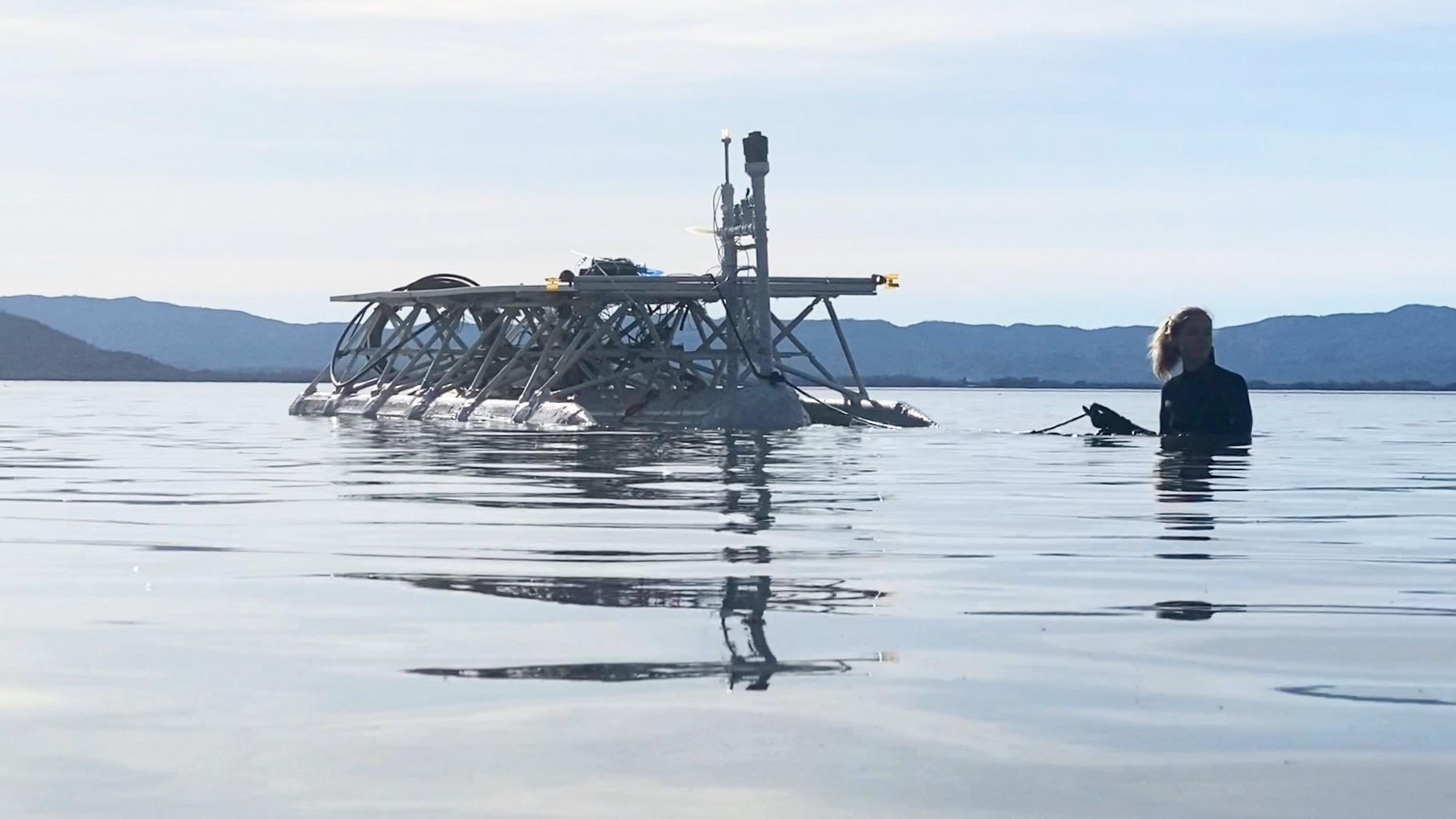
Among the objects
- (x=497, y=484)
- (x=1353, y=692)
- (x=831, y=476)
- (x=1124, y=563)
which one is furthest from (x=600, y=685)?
(x=831, y=476)

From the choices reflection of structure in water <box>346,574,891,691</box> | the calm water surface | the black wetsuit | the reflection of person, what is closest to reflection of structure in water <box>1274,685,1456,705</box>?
the calm water surface

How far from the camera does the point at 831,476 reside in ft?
70.4

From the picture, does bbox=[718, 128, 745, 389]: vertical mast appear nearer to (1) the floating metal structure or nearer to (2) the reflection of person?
(1) the floating metal structure

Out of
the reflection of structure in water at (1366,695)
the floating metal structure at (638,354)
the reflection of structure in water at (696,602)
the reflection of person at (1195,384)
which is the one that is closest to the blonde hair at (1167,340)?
the reflection of person at (1195,384)

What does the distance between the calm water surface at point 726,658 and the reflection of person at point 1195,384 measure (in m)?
2.99

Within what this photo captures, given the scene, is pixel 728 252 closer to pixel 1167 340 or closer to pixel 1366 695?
pixel 1167 340

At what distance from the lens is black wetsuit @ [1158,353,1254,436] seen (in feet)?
69.7

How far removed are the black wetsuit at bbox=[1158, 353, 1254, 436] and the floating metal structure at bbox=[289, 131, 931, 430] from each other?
2025 centimetres

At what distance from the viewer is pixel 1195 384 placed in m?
21.3

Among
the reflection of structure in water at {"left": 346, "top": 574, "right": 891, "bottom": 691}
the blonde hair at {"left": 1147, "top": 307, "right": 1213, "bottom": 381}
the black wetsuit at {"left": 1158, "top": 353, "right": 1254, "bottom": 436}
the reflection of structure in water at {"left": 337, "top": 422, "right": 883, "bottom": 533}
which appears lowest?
the reflection of structure in water at {"left": 337, "top": 422, "right": 883, "bottom": 533}

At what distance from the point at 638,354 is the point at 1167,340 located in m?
33.7

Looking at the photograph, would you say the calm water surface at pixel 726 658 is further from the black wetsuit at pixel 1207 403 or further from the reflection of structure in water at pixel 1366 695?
the black wetsuit at pixel 1207 403

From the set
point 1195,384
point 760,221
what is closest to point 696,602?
point 1195,384

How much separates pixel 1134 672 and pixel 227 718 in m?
3.02
